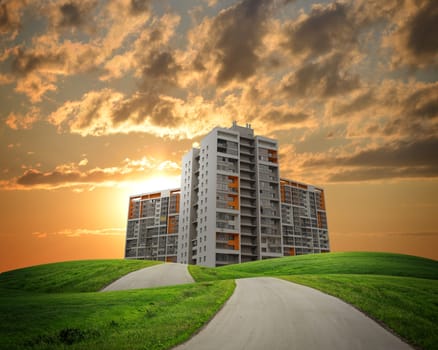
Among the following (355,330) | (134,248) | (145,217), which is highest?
(145,217)

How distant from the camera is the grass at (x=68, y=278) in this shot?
33.9m

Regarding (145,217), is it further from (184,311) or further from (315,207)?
(184,311)

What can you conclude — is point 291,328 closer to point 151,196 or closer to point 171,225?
point 171,225

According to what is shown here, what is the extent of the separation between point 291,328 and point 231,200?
77197 mm

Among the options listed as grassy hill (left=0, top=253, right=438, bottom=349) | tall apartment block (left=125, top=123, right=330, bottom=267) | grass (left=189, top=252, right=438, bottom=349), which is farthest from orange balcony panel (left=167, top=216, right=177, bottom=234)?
grassy hill (left=0, top=253, right=438, bottom=349)

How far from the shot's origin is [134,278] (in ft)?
115

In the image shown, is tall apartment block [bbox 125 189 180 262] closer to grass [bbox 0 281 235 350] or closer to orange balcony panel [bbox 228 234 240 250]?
orange balcony panel [bbox 228 234 240 250]

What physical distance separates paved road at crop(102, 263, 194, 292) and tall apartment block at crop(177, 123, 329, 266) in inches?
1778

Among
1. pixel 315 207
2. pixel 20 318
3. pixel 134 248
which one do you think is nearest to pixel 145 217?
pixel 134 248

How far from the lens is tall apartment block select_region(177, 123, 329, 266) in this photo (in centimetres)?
8788

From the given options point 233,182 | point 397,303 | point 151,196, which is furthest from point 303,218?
point 397,303

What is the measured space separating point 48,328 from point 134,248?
129 metres

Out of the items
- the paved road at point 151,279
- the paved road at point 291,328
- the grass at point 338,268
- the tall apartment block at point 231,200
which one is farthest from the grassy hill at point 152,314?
the tall apartment block at point 231,200

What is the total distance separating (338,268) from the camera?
144 feet
